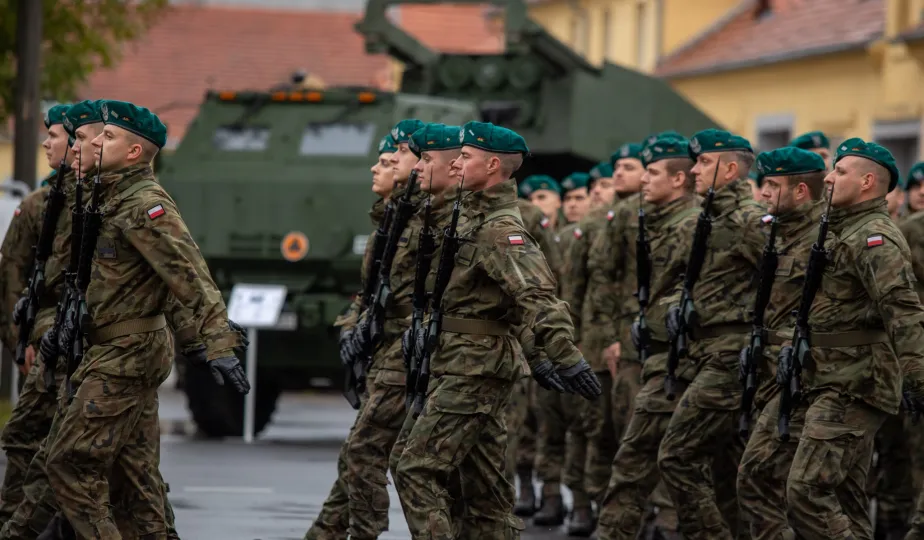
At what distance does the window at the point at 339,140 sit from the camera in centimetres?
1808

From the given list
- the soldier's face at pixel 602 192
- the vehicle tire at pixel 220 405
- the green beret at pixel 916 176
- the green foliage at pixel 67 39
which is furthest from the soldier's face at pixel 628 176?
the green foliage at pixel 67 39

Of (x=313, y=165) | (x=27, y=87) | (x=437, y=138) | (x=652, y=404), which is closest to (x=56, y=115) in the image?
(x=437, y=138)

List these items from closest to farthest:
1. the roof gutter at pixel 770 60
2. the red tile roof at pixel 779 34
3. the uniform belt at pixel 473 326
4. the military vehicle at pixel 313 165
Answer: the uniform belt at pixel 473 326
the military vehicle at pixel 313 165
the roof gutter at pixel 770 60
the red tile roof at pixel 779 34

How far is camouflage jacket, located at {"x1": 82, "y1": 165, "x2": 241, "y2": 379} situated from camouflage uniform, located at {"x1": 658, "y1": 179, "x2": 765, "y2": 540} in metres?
2.62

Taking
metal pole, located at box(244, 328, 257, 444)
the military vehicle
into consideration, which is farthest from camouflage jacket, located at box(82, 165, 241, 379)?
metal pole, located at box(244, 328, 257, 444)

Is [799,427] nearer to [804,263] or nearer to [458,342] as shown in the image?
[804,263]

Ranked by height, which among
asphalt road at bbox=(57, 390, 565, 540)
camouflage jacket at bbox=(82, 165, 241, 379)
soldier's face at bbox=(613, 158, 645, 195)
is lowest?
asphalt road at bbox=(57, 390, 565, 540)

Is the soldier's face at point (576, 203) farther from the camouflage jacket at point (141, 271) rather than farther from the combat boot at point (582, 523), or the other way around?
the camouflage jacket at point (141, 271)

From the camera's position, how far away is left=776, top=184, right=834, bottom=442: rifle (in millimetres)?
9375

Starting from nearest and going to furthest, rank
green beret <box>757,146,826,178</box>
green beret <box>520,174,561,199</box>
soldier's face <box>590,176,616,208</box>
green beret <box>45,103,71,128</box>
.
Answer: green beret <box>757,146,826,178</box> < green beret <box>45,103,71,128</box> < soldier's face <box>590,176,616,208</box> < green beret <box>520,174,561,199</box>

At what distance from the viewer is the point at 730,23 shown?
37.0 metres

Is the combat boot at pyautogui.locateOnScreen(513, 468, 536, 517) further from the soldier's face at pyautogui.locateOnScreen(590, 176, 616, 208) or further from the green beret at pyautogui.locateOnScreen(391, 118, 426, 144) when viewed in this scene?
the green beret at pyautogui.locateOnScreen(391, 118, 426, 144)

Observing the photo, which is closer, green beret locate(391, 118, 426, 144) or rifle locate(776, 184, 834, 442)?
rifle locate(776, 184, 834, 442)

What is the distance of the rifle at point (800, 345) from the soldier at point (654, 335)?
1.37 metres
